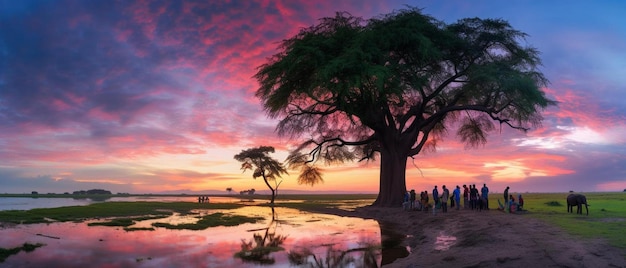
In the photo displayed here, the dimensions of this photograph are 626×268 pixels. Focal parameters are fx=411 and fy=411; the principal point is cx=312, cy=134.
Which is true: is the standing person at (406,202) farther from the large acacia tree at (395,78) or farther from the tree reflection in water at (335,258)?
the tree reflection in water at (335,258)

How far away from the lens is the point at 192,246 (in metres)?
19.5

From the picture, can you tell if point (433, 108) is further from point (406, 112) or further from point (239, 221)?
point (239, 221)

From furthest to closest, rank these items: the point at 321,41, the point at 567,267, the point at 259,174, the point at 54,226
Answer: the point at 259,174 < the point at 321,41 < the point at 54,226 < the point at 567,267

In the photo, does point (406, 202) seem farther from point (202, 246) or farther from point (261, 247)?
point (202, 246)

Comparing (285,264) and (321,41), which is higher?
(321,41)

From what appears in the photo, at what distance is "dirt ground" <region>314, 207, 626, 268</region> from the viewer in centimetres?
1211

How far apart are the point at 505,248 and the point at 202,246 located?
13134 mm

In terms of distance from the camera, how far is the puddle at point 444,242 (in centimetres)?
1683

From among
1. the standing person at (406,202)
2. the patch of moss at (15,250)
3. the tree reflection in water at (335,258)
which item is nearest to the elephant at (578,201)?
the standing person at (406,202)

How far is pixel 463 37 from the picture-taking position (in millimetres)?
39062

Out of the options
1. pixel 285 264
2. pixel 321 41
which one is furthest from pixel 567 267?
pixel 321 41

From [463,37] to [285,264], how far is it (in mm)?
31445

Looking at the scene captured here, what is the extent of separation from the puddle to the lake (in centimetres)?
164

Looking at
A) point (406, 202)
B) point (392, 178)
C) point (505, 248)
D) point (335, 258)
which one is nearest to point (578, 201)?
point (406, 202)
